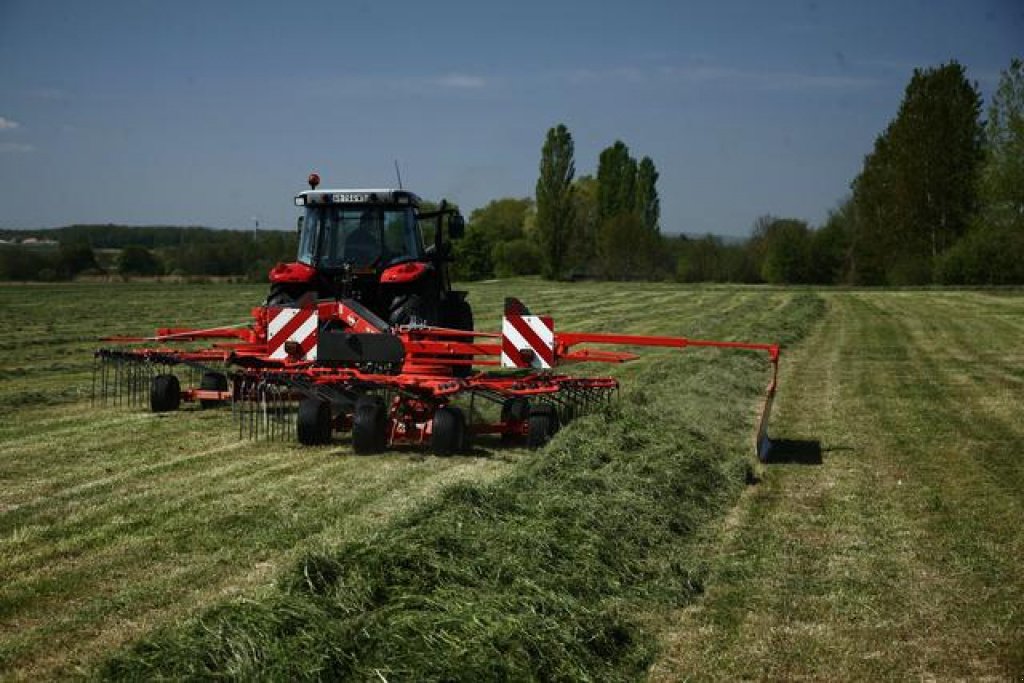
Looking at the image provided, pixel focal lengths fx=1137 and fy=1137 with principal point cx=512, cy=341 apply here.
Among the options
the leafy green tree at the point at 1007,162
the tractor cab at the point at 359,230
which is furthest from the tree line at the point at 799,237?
the tractor cab at the point at 359,230

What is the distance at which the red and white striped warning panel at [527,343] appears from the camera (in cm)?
952

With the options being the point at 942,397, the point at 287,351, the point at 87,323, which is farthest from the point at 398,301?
the point at 87,323

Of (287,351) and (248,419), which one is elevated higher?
(287,351)

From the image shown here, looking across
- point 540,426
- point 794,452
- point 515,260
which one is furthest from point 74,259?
point 794,452

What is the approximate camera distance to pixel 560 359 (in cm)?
980

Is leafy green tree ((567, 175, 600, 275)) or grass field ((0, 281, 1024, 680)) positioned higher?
leafy green tree ((567, 175, 600, 275))

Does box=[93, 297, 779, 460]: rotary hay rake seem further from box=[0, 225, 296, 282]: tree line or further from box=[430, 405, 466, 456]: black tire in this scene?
box=[0, 225, 296, 282]: tree line

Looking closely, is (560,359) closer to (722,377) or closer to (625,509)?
(625,509)

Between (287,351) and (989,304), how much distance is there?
29.2m

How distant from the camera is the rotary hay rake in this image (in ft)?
28.8

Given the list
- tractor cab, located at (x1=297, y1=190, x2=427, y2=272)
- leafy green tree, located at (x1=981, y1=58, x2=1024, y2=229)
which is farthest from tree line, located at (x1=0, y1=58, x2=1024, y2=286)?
tractor cab, located at (x1=297, y1=190, x2=427, y2=272)

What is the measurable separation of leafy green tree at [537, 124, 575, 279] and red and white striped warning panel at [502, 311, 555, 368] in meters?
55.1

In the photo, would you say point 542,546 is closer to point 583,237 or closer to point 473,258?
point 473,258

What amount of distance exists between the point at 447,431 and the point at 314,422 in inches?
42.9
